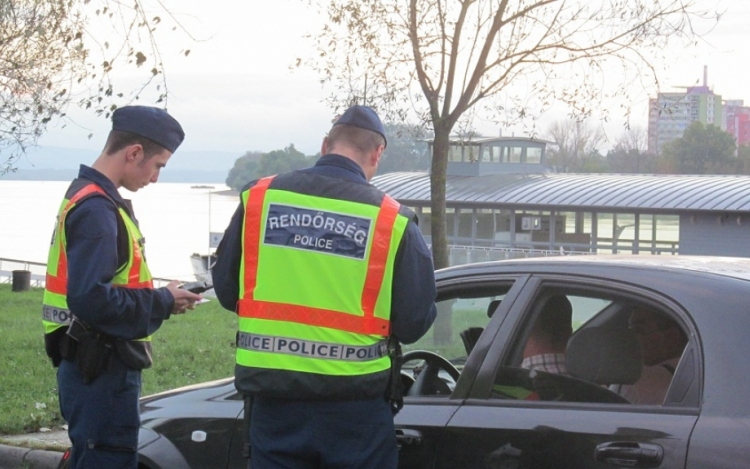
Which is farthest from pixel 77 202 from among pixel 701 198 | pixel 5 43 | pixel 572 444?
pixel 701 198

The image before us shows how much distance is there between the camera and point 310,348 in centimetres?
315

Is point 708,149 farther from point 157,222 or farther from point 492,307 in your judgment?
point 492,307

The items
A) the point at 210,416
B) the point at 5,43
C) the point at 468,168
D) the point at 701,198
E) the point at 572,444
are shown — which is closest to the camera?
the point at 572,444

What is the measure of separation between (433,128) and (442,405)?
1046cm

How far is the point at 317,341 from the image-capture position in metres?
3.15

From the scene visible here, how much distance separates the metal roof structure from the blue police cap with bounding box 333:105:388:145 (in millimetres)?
33441

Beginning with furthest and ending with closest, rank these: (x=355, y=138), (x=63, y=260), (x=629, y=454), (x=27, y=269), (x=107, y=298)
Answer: (x=27, y=269), (x=63, y=260), (x=107, y=298), (x=355, y=138), (x=629, y=454)

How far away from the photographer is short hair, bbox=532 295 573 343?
3625 mm

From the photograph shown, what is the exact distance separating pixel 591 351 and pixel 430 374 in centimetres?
78

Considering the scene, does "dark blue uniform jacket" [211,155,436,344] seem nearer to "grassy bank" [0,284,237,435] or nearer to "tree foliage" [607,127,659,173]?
"grassy bank" [0,284,237,435]

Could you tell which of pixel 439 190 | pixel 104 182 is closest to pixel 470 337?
pixel 104 182

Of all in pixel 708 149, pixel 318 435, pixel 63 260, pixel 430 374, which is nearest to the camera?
pixel 318 435

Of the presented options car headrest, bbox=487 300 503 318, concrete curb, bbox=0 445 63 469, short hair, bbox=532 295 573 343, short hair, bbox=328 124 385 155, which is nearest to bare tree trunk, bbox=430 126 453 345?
concrete curb, bbox=0 445 63 469

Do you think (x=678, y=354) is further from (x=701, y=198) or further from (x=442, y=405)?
(x=701, y=198)
